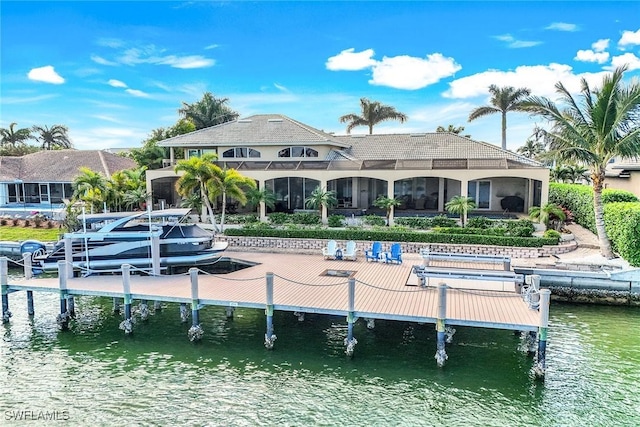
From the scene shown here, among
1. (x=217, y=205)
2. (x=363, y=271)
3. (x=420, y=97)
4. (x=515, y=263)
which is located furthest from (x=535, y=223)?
(x=420, y=97)

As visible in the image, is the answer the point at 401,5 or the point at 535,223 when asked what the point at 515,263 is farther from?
the point at 401,5

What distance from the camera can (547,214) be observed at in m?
22.5

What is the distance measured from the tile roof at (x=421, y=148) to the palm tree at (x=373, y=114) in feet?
36.2

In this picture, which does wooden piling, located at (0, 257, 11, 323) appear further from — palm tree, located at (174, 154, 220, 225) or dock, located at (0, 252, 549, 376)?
palm tree, located at (174, 154, 220, 225)

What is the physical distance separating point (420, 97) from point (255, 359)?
35.2 metres

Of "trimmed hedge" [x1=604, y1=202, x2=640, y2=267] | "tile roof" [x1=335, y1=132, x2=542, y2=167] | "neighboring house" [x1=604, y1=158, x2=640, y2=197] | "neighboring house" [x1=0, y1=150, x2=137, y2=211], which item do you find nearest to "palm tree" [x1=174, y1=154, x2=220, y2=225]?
"tile roof" [x1=335, y1=132, x2=542, y2=167]

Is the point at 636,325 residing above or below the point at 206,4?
below

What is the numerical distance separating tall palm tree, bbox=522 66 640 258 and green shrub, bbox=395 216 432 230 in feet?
25.2

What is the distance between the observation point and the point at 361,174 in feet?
87.5

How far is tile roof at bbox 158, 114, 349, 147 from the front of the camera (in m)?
30.0

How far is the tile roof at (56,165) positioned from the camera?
38031mm

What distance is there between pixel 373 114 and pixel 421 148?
14.7 m

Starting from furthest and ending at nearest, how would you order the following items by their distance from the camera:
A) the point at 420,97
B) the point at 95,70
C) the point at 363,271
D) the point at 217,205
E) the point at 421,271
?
the point at 420,97
the point at 95,70
the point at 217,205
the point at 363,271
the point at 421,271

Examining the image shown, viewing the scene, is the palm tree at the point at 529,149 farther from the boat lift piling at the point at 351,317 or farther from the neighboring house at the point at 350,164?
the boat lift piling at the point at 351,317
